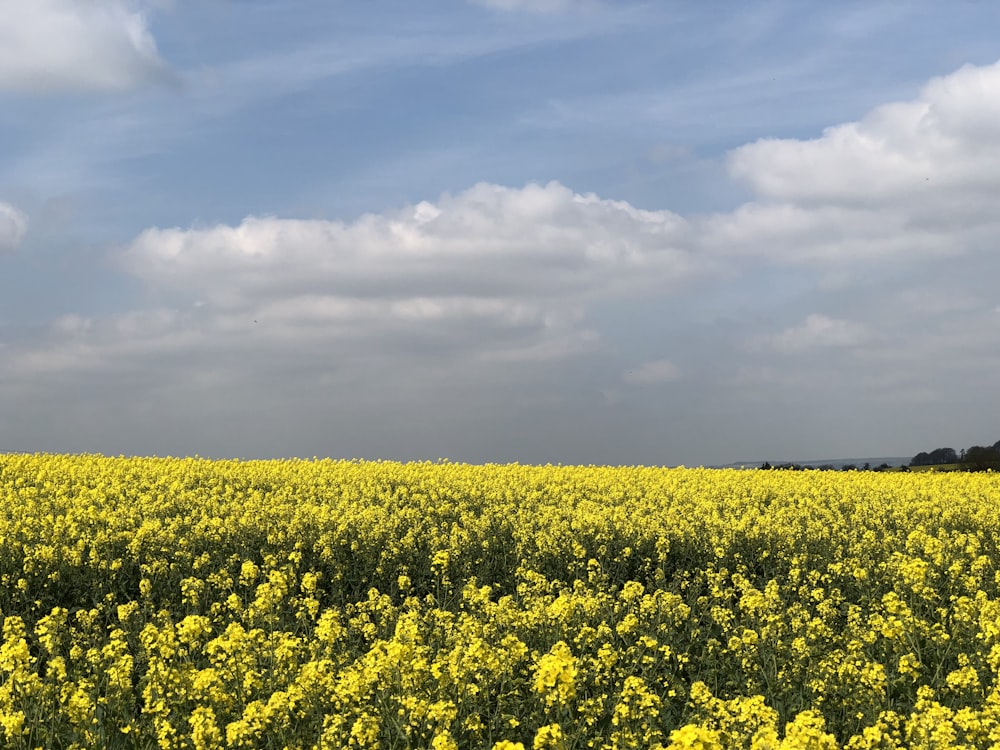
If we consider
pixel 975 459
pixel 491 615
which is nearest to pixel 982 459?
pixel 975 459

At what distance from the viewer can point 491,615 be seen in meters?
9.00

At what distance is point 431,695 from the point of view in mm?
6660

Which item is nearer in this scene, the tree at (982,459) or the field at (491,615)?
the field at (491,615)

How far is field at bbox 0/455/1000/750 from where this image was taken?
6.46m

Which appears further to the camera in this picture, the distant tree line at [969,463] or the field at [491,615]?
the distant tree line at [969,463]

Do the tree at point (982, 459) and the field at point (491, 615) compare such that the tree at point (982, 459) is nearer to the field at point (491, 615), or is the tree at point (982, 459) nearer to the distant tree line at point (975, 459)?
the distant tree line at point (975, 459)

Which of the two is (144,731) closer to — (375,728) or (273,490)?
(375,728)

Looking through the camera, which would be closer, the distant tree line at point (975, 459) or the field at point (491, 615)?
the field at point (491, 615)

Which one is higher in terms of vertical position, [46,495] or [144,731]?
[46,495]

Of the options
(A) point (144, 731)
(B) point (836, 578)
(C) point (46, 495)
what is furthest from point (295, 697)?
(C) point (46, 495)

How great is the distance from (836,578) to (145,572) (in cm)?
912

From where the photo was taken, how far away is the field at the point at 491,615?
6461 mm

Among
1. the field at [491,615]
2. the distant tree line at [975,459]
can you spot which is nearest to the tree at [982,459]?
the distant tree line at [975,459]

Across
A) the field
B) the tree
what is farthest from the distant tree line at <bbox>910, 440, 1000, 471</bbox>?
the field
